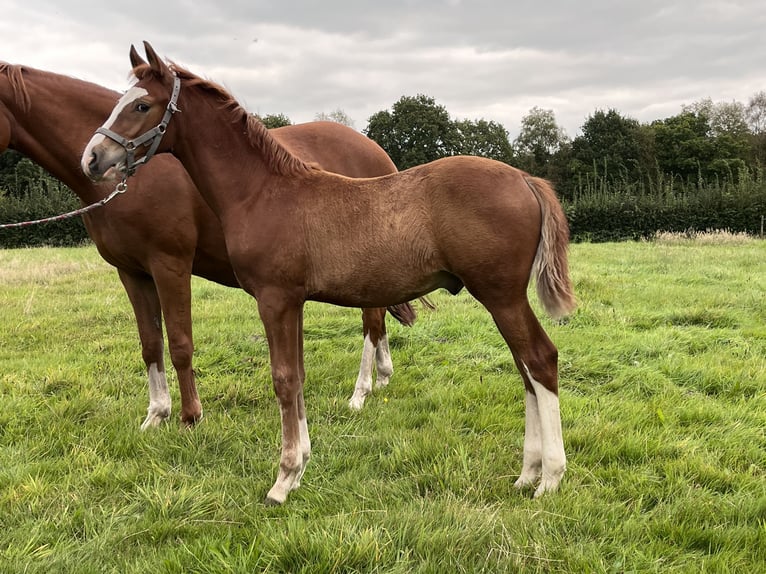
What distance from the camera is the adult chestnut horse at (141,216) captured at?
11.7 feet

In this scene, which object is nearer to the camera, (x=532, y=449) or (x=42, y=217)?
(x=532, y=449)

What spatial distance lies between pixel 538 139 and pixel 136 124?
5075 centimetres

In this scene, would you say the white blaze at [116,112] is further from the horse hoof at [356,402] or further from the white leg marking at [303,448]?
the horse hoof at [356,402]

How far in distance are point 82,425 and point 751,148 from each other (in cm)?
5062

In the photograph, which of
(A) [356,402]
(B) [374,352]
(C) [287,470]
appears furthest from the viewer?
(B) [374,352]

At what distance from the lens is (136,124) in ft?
8.89

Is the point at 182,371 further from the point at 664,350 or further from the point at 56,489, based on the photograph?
the point at 664,350

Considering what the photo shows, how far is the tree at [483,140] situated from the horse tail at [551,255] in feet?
141

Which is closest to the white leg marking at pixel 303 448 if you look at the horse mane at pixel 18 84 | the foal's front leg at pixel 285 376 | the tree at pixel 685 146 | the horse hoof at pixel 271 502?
the foal's front leg at pixel 285 376

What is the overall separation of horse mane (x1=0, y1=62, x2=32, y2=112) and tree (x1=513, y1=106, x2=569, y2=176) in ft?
153

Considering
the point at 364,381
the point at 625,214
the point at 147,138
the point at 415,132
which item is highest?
the point at 415,132

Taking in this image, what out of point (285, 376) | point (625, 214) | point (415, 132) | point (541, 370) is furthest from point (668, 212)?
point (285, 376)

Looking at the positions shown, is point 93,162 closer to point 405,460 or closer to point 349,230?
point 349,230

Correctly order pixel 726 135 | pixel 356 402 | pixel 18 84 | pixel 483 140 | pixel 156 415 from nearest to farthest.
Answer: pixel 18 84, pixel 156 415, pixel 356 402, pixel 726 135, pixel 483 140
